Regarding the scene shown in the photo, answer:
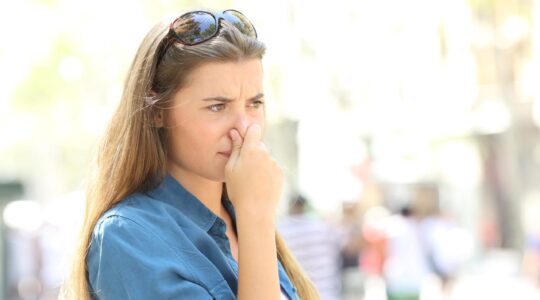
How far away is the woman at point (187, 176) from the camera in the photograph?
199 centimetres

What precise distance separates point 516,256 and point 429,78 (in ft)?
19.7

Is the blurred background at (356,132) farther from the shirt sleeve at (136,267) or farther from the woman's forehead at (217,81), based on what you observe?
the shirt sleeve at (136,267)

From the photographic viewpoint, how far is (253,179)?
2.10 meters

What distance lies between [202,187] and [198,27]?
0.34 metres

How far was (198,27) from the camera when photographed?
2.21 meters

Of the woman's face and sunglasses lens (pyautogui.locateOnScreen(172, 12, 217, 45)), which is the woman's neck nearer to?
the woman's face

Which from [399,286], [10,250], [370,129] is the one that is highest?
[10,250]

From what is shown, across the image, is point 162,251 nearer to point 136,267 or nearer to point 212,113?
point 136,267

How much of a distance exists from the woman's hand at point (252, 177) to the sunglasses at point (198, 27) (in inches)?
8.6

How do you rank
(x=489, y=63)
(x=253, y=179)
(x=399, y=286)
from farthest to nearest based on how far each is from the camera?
(x=489, y=63), (x=399, y=286), (x=253, y=179)

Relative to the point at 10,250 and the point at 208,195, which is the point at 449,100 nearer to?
the point at 10,250

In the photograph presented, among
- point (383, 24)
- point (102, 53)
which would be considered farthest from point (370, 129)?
point (102, 53)

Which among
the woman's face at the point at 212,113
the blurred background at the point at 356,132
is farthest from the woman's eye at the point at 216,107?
the blurred background at the point at 356,132

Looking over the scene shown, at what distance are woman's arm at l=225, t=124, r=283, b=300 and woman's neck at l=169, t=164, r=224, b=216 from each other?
0.13m
